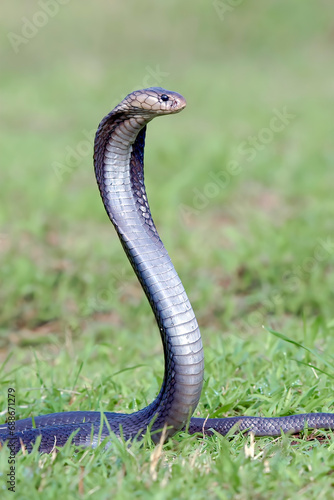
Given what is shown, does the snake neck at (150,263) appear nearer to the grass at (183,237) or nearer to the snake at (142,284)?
the snake at (142,284)

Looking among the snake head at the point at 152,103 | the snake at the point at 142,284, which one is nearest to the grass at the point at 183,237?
the snake at the point at 142,284

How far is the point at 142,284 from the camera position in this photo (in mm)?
2789

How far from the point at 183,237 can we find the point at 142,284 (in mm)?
4323

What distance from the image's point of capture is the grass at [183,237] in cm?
265

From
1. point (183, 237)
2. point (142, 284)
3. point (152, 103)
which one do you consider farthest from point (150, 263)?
point (183, 237)

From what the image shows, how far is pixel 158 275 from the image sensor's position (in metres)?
2.76

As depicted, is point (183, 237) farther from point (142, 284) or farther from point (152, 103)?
→ point (152, 103)

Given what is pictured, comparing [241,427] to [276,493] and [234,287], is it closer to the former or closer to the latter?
[276,493]

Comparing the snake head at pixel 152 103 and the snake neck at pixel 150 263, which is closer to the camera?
the snake head at pixel 152 103

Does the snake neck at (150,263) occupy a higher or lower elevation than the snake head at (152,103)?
lower

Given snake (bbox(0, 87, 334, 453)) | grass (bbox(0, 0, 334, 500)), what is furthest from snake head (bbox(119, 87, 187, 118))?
grass (bbox(0, 0, 334, 500))

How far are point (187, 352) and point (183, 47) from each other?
13992mm

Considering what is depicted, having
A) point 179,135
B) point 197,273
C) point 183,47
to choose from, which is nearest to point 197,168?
point 179,135

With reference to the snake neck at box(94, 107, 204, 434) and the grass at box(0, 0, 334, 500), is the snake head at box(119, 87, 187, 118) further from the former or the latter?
the grass at box(0, 0, 334, 500)
